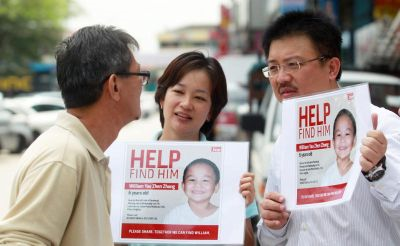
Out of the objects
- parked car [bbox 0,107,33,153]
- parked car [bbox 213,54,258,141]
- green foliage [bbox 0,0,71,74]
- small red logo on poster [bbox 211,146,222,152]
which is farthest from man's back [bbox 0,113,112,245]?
green foliage [bbox 0,0,71,74]

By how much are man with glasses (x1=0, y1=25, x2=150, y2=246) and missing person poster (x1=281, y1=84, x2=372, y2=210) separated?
1.80 ft

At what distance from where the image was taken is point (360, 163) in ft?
→ 6.52

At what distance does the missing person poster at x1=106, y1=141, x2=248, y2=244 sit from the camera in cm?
241

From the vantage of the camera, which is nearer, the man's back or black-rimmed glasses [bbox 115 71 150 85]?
the man's back

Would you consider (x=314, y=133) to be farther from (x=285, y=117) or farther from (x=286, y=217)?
(x=286, y=217)

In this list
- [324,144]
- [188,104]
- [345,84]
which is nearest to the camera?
[324,144]

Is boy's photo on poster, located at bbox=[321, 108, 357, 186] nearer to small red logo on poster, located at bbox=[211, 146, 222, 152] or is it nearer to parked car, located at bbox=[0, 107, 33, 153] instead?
small red logo on poster, located at bbox=[211, 146, 222, 152]

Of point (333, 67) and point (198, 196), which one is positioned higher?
point (333, 67)

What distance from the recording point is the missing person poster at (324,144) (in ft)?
6.72

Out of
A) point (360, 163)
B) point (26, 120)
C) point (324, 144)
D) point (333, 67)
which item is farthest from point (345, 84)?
point (26, 120)

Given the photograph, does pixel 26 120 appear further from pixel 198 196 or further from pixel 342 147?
pixel 342 147

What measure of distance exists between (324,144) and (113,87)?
0.71 metres

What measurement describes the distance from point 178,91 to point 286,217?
81cm

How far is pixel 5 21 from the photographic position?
37.4m
